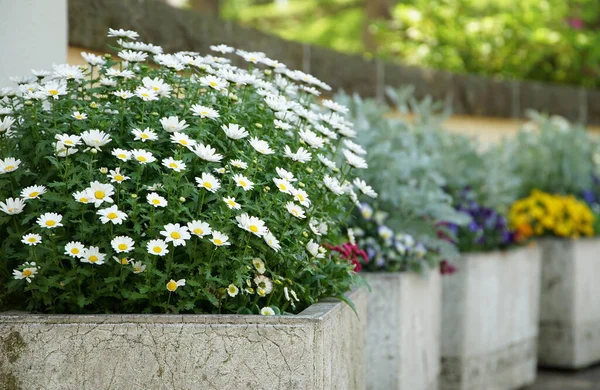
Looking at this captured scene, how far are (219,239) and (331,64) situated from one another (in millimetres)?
3825

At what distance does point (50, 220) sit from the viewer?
233 cm

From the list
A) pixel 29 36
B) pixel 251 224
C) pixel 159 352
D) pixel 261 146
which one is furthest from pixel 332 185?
pixel 29 36

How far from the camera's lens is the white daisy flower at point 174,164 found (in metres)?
2.35

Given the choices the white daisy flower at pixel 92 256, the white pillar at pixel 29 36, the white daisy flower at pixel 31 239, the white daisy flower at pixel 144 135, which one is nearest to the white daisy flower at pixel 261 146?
the white daisy flower at pixel 144 135

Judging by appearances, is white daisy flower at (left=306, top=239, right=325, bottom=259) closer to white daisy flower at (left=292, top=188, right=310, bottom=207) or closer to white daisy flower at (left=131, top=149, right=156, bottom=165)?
white daisy flower at (left=292, top=188, right=310, bottom=207)

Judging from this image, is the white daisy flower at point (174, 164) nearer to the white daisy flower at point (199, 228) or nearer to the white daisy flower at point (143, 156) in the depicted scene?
the white daisy flower at point (143, 156)

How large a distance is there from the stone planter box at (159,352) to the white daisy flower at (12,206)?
0.98 ft

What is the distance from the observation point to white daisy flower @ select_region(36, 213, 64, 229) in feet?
7.63

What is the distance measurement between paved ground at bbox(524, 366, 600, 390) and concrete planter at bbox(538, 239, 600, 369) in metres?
0.08

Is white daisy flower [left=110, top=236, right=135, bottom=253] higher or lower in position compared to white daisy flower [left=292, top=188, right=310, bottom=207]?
lower

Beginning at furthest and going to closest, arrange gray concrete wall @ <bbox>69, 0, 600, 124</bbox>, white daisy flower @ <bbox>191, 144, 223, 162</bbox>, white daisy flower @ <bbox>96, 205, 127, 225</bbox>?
gray concrete wall @ <bbox>69, 0, 600, 124</bbox> → white daisy flower @ <bbox>191, 144, 223, 162</bbox> → white daisy flower @ <bbox>96, 205, 127, 225</bbox>

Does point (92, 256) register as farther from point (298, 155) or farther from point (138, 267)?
point (298, 155)

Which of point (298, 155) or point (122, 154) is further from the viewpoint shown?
point (298, 155)

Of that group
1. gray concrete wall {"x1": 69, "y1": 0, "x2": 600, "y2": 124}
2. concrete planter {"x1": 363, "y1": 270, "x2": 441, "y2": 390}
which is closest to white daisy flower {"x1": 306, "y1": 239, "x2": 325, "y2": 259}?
concrete planter {"x1": 363, "y1": 270, "x2": 441, "y2": 390}
